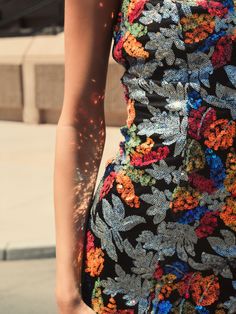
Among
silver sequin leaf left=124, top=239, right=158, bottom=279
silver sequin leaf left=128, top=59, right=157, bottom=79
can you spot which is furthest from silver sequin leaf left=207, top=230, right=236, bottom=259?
silver sequin leaf left=128, top=59, right=157, bottom=79

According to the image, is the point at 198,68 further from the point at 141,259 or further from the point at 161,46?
the point at 141,259

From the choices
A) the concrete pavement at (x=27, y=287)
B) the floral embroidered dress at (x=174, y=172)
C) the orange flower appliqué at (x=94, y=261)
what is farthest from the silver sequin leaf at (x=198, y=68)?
the concrete pavement at (x=27, y=287)

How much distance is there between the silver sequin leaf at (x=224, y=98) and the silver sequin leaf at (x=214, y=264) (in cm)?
25

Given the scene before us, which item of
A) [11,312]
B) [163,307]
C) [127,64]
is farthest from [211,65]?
[11,312]

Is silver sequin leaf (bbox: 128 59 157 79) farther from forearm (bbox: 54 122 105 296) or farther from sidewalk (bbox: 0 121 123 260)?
sidewalk (bbox: 0 121 123 260)

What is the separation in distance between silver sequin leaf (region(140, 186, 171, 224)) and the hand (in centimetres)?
21

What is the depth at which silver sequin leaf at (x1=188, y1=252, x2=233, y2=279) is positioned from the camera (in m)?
1.79

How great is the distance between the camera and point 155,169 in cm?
181

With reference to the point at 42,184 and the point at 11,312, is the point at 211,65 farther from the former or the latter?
the point at 42,184

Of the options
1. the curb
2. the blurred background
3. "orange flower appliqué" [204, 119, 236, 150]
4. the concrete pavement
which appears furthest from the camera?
the curb

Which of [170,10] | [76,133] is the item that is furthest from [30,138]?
[170,10]

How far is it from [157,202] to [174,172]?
0.06 metres

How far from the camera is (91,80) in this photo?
1.90 m

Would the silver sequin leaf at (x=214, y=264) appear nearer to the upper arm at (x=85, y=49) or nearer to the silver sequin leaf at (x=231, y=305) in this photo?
the silver sequin leaf at (x=231, y=305)
